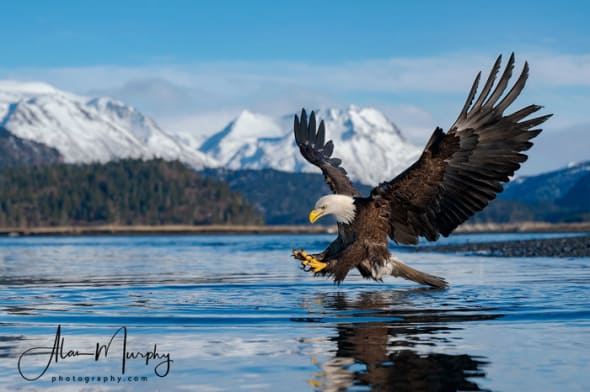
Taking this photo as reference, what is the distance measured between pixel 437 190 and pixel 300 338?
4.45 metres

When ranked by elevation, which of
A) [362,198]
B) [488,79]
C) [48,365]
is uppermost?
[488,79]

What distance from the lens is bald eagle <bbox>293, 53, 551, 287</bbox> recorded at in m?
14.9

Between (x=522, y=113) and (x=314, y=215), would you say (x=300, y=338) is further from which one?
(x=522, y=113)

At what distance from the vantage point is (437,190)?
15414mm

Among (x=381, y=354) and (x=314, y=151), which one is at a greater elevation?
(x=314, y=151)

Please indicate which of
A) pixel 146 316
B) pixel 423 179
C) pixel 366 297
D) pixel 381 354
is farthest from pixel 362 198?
pixel 381 354

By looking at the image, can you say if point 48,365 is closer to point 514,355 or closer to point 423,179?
point 514,355

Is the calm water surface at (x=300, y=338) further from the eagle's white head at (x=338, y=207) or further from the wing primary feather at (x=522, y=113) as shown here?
the wing primary feather at (x=522, y=113)

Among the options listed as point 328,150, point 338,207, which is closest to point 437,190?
point 338,207

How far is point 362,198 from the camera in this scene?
15875 millimetres

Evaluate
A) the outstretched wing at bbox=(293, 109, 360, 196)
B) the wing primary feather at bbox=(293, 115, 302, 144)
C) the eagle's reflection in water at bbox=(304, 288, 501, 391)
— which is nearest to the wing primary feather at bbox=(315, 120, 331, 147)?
the outstretched wing at bbox=(293, 109, 360, 196)

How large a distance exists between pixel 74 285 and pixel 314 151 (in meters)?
6.35
